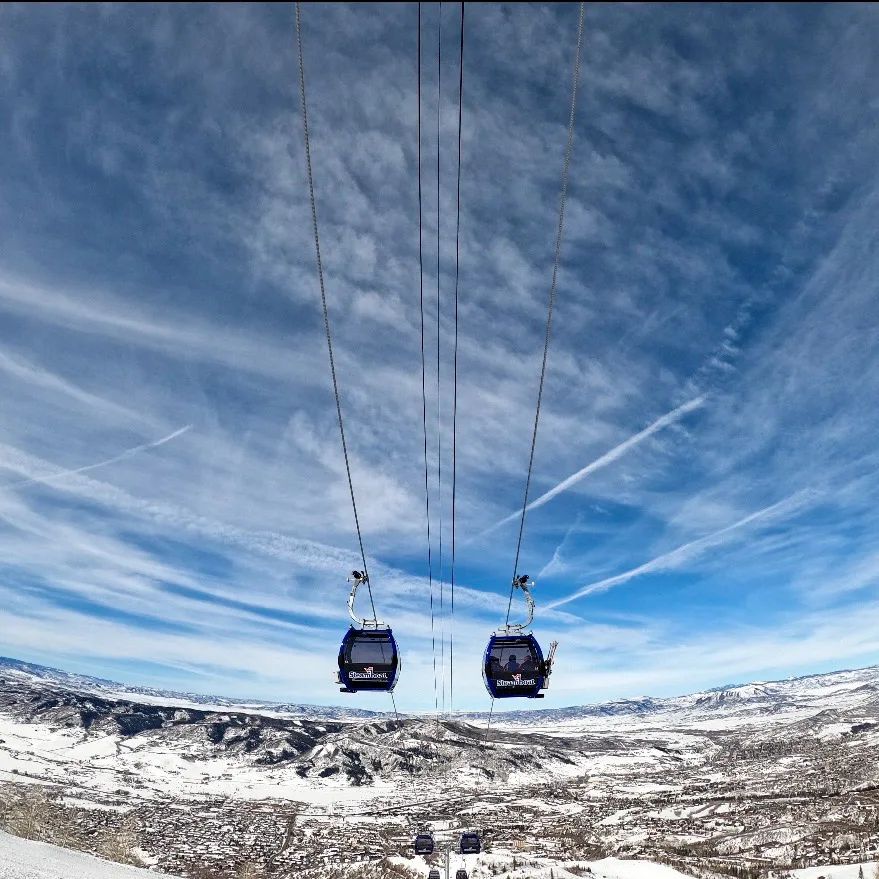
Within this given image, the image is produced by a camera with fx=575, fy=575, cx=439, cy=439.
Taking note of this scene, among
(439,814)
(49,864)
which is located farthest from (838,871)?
(49,864)

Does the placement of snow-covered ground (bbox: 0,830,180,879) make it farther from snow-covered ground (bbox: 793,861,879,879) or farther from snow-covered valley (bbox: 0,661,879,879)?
snow-covered ground (bbox: 793,861,879,879)

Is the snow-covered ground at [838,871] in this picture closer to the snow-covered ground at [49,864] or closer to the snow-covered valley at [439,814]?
the snow-covered valley at [439,814]

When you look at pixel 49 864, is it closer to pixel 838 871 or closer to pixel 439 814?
pixel 439 814

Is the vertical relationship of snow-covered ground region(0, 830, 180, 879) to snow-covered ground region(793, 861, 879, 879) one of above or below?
above

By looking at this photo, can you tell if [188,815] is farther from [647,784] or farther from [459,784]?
[647,784]

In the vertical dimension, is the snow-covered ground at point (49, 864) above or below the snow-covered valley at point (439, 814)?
above

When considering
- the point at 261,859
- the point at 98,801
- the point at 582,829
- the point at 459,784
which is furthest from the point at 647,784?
the point at 98,801

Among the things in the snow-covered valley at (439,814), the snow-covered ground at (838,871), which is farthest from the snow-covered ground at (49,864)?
the snow-covered ground at (838,871)

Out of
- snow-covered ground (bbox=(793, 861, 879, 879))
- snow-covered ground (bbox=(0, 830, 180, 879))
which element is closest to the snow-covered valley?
snow-covered ground (bbox=(793, 861, 879, 879))
